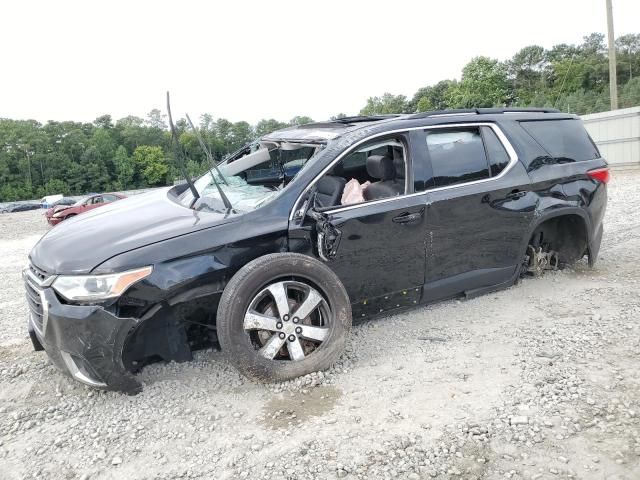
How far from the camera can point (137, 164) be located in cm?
9144

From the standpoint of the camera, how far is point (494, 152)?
4.35 m

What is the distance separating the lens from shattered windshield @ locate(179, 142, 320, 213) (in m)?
3.81

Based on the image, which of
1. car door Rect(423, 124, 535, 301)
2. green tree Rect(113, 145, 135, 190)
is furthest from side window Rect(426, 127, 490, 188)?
green tree Rect(113, 145, 135, 190)

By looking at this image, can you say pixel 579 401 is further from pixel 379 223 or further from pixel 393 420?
pixel 379 223

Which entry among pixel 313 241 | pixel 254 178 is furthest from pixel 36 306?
pixel 254 178

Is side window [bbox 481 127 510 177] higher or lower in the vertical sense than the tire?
higher

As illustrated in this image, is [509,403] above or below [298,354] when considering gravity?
below

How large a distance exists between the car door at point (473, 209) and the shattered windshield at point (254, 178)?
1.04 meters

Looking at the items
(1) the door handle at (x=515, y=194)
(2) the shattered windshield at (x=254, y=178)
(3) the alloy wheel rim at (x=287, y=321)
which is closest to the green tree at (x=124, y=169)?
(2) the shattered windshield at (x=254, y=178)

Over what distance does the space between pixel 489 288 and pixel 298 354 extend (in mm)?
1962

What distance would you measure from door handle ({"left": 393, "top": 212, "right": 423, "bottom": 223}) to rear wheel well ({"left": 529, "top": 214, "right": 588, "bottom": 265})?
1451 millimetres

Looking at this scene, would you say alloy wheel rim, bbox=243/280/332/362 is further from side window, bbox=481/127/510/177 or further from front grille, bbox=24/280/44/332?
side window, bbox=481/127/510/177

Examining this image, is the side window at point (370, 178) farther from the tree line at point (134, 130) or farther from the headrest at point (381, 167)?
the tree line at point (134, 130)

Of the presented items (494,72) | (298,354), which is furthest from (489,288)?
(494,72)
